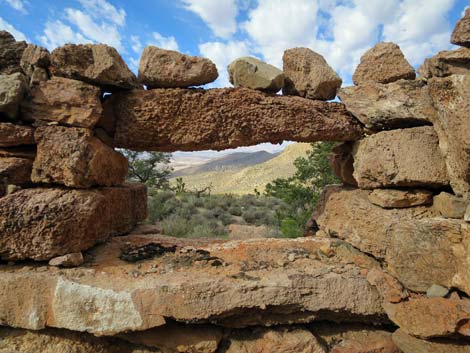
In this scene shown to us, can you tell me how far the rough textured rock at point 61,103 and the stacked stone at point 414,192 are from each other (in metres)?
2.52

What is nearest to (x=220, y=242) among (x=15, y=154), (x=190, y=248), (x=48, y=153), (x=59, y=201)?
(x=190, y=248)

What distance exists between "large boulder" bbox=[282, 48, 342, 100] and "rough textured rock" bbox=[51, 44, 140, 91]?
172 cm

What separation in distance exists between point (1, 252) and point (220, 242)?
198 cm

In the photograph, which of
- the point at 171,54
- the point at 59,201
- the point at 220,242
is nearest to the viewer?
the point at 59,201

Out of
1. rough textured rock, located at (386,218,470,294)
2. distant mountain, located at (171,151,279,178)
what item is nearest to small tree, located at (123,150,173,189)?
rough textured rock, located at (386,218,470,294)

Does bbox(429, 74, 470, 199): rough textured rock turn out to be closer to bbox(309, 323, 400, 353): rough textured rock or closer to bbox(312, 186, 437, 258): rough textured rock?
bbox(312, 186, 437, 258): rough textured rock

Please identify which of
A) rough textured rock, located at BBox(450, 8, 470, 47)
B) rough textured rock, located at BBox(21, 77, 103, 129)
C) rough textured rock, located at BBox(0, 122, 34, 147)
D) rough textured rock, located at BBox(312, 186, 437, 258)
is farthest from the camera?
rough textured rock, located at BBox(312, 186, 437, 258)

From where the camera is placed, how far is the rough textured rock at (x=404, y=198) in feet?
9.70

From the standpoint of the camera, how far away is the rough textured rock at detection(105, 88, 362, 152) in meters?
3.11

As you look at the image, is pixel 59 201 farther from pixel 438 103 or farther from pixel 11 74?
pixel 438 103

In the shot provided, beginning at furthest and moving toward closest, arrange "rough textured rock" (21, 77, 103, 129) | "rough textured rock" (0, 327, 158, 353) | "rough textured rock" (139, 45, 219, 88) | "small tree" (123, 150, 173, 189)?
"small tree" (123, 150, 173, 189) → "rough textured rock" (139, 45, 219, 88) → "rough textured rock" (21, 77, 103, 129) → "rough textured rock" (0, 327, 158, 353)

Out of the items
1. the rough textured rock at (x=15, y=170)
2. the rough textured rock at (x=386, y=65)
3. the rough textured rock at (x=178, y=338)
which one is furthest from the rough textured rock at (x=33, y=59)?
the rough textured rock at (x=386, y=65)

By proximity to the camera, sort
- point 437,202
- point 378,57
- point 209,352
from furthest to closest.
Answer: point 378,57 < point 437,202 < point 209,352

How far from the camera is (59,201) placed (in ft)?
8.86
